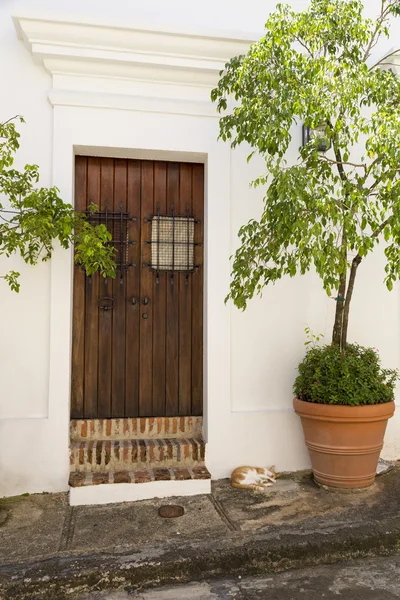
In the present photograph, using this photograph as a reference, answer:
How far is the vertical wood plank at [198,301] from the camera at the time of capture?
4.31 metres

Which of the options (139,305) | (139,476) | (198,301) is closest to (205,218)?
(198,301)

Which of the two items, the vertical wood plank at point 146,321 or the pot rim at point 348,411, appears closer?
the pot rim at point 348,411

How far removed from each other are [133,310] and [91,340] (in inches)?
17.0

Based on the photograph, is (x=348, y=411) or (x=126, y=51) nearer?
(x=348, y=411)

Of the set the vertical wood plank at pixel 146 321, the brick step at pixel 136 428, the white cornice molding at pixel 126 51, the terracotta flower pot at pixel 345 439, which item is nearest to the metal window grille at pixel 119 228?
the vertical wood plank at pixel 146 321

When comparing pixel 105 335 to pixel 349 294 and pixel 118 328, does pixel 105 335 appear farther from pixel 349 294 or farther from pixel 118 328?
pixel 349 294

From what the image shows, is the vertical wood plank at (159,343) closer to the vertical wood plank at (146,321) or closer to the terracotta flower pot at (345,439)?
the vertical wood plank at (146,321)

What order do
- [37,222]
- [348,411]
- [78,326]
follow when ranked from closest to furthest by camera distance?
1. [37,222]
2. [348,411]
3. [78,326]

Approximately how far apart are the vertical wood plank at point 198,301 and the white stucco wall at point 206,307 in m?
0.23

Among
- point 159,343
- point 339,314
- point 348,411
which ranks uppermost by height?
point 339,314

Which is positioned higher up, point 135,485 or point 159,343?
point 159,343

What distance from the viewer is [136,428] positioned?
4.13m

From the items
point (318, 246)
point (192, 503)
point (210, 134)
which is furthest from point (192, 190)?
point (192, 503)

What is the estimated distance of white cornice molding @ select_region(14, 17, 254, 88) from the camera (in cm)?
375
